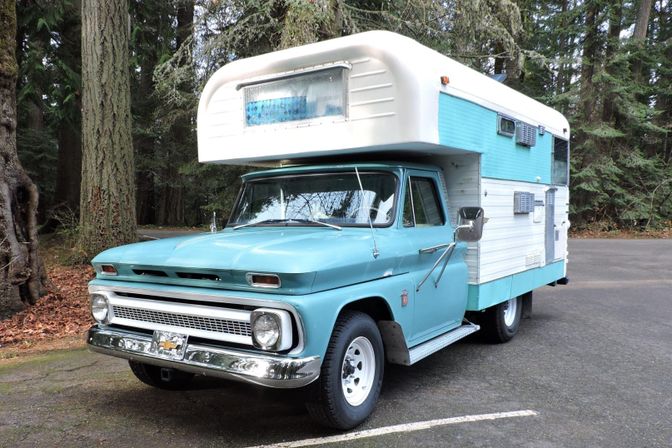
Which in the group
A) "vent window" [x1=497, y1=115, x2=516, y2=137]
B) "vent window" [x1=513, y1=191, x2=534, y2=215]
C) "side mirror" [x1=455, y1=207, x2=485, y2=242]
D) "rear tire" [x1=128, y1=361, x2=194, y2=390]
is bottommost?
"rear tire" [x1=128, y1=361, x2=194, y2=390]

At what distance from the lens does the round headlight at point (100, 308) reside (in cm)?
408

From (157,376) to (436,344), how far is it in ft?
8.02

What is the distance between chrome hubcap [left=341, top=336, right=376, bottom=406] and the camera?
382 cm

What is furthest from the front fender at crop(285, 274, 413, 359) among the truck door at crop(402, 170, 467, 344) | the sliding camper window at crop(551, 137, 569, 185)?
the sliding camper window at crop(551, 137, 569, 185)

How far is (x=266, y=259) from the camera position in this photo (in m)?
3.36

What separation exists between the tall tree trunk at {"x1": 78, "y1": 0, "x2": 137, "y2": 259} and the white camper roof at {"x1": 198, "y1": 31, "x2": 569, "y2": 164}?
461 cm

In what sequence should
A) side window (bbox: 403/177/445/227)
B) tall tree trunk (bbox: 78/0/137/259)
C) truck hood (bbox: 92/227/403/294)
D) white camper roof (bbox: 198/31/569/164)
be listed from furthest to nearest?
1. tall tree trunk (bbox: 78/0/137/259)
2. side window (bbox: 403/177/445/227)
3. white camper roof (bbox: 198/31/569/164)
4. truck hood (bbox: 92/227/403/294)

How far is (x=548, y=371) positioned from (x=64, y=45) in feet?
48.3

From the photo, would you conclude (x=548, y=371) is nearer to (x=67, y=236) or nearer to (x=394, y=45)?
(x=394, y=45)

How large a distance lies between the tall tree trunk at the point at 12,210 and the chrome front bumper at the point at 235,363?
12.1ft

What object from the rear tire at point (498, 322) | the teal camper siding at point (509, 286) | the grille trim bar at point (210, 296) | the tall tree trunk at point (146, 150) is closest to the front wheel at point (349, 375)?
the grille trim bar at point (210, 296)

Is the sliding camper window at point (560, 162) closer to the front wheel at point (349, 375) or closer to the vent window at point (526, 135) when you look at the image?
the vent window at point (526, 135)

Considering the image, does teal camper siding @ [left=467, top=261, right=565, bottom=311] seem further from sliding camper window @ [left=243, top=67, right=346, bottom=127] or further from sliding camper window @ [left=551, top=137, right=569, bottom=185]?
sliding camper window @ [left=243, top=67, right=346, bottom=127]

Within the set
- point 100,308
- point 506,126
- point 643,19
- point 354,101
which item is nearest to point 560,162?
point 506,126
